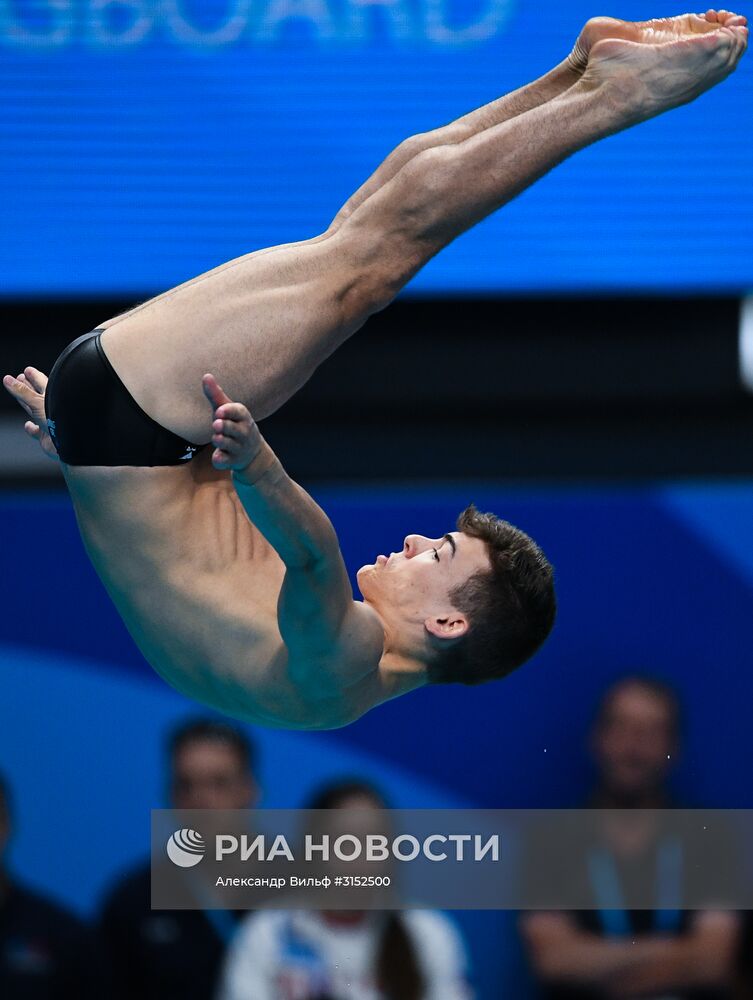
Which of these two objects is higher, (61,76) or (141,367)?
(61,76)

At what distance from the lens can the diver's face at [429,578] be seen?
3.71 m

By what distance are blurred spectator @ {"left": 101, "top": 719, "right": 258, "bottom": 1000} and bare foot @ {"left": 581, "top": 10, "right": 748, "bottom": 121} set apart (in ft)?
9.74

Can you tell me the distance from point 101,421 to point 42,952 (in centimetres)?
277

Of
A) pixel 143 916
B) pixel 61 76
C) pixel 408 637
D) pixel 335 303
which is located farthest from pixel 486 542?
pixel 61 76

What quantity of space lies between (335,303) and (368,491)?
2401mm

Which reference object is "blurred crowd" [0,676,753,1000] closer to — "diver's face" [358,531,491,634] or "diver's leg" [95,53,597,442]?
"diver's face" [358,531,491,634]

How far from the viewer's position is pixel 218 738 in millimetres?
5535

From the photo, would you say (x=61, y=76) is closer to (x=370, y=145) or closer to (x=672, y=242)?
(x=370, y=145)

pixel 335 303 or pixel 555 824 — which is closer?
pixel 335 303

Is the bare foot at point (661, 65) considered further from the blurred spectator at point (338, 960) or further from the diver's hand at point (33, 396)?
the blurred spectator at point (338, 960)

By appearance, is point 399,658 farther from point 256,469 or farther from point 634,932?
point 634,932

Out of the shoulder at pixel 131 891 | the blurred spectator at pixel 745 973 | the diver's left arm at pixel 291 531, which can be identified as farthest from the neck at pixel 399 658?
the blurred spectator at pixel 745 973

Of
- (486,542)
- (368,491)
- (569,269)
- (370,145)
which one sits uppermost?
(370,145)

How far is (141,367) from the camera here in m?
3.36
